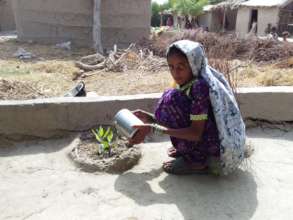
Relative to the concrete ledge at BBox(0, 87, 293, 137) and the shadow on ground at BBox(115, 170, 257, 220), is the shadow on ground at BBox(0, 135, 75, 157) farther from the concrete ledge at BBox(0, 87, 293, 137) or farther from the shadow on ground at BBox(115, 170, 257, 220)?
the shadow on ground at BBox(115, 170, 257, 220)

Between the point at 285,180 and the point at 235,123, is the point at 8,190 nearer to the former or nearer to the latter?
the point at 235,123

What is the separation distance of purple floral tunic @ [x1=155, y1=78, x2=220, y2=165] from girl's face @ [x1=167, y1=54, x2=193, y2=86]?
5 centimetres

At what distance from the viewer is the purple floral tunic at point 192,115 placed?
7.19 feet

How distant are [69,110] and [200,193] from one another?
132 centimetres

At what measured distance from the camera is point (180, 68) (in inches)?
86.4

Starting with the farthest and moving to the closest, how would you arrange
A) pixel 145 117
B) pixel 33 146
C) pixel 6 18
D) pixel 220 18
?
pixel 220 18 < pixel 6 18 < pixel 33 146 < pixel 145 117

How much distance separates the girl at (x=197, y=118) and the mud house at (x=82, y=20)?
7671mm

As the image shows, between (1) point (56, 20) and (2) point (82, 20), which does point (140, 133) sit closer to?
(2) point (82, 20)

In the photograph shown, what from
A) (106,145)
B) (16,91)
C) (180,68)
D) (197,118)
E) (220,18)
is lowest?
(106,145)

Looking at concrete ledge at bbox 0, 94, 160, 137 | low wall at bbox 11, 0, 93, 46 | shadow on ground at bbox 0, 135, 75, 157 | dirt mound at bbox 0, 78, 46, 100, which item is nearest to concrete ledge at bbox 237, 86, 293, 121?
concrete ledge at bbox 0, 94, 160, 137

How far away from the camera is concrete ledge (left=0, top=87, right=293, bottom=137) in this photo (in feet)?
9.52

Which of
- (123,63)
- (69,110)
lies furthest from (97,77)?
(69,110)

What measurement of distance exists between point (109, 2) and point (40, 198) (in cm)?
850

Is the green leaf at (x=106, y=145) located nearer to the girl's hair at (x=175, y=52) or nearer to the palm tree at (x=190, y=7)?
the girl's hair at (x=175, y=52)
